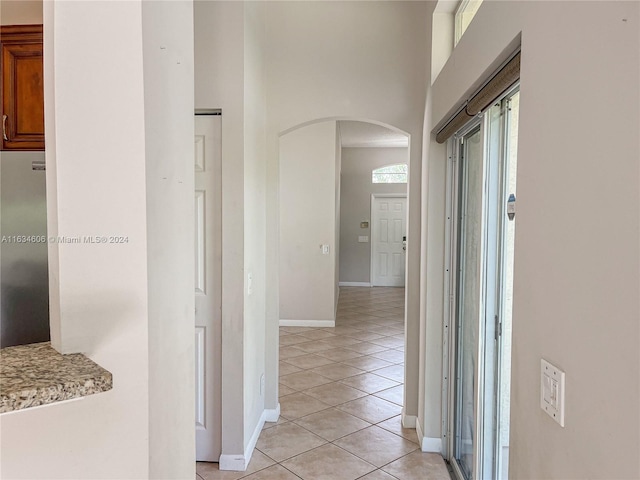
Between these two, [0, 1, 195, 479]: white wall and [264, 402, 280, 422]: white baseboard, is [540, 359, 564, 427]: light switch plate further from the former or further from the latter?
[264, 402, 280, 422]: white baseboard

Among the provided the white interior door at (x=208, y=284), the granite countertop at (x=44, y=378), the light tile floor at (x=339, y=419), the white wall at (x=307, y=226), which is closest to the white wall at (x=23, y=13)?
the white interior door at (x=208, y=284)

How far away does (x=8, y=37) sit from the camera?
7.57ft

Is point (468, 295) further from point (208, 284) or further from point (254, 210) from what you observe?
point (208, 284)

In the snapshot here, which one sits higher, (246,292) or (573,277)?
(573,277)

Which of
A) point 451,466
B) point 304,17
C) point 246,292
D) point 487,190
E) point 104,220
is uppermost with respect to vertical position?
point 304,17

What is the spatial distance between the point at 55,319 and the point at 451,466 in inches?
105

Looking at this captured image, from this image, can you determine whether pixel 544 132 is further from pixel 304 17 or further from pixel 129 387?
pixel 304 17

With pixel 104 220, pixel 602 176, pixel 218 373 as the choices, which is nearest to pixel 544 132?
pixel 602 176

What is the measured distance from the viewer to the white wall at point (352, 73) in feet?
10.8

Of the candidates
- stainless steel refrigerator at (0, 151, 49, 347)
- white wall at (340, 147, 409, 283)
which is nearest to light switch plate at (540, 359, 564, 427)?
stainless steel refrigerator at (0, 151, 49, 347)

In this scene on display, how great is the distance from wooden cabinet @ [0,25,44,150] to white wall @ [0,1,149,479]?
1601 millimetres

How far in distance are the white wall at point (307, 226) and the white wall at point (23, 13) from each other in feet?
13.3

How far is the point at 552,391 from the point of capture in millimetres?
1073

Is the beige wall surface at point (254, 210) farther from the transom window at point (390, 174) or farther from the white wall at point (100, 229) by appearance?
the transom window at point (390, 174)
